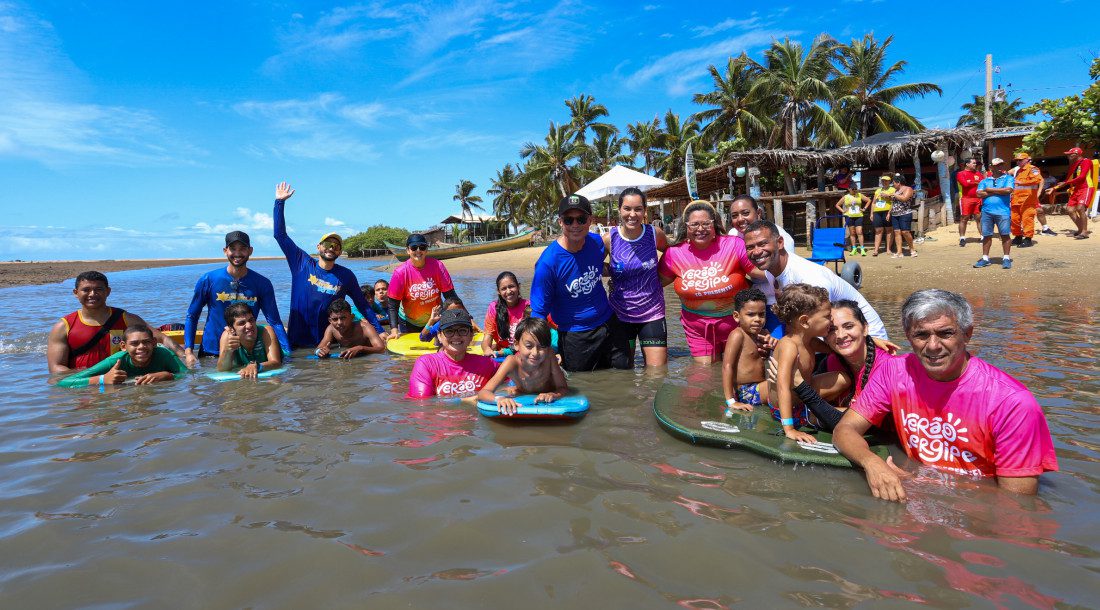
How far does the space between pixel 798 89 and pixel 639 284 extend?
28.3m

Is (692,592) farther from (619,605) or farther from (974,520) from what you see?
(974,520)

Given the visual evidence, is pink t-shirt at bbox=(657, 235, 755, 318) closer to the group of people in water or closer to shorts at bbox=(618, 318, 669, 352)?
the group of people in water

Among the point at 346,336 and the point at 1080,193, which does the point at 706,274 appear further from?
the point at 1080,193

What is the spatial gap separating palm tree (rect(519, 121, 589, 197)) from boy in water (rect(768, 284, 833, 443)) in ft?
122

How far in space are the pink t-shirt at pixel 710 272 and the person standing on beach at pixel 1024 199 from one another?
1051 cm

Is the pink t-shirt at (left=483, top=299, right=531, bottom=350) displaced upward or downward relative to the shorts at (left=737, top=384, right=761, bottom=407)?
upward

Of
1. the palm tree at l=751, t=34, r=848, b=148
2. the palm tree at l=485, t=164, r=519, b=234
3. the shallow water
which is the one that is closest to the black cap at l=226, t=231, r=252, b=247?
the shallow water

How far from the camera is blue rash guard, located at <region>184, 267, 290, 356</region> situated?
731 centimetres

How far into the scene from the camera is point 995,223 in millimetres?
12531

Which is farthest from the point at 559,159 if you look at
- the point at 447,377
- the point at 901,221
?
the point at 447,377

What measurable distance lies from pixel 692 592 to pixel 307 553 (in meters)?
1.67

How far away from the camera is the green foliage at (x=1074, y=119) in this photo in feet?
50.9

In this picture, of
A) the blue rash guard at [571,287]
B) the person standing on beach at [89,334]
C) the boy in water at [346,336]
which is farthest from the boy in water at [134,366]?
the blue rash guard at [571,287]

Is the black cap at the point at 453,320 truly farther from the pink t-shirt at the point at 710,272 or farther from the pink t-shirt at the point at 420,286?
the pink t-shirt at the point at 420,286
